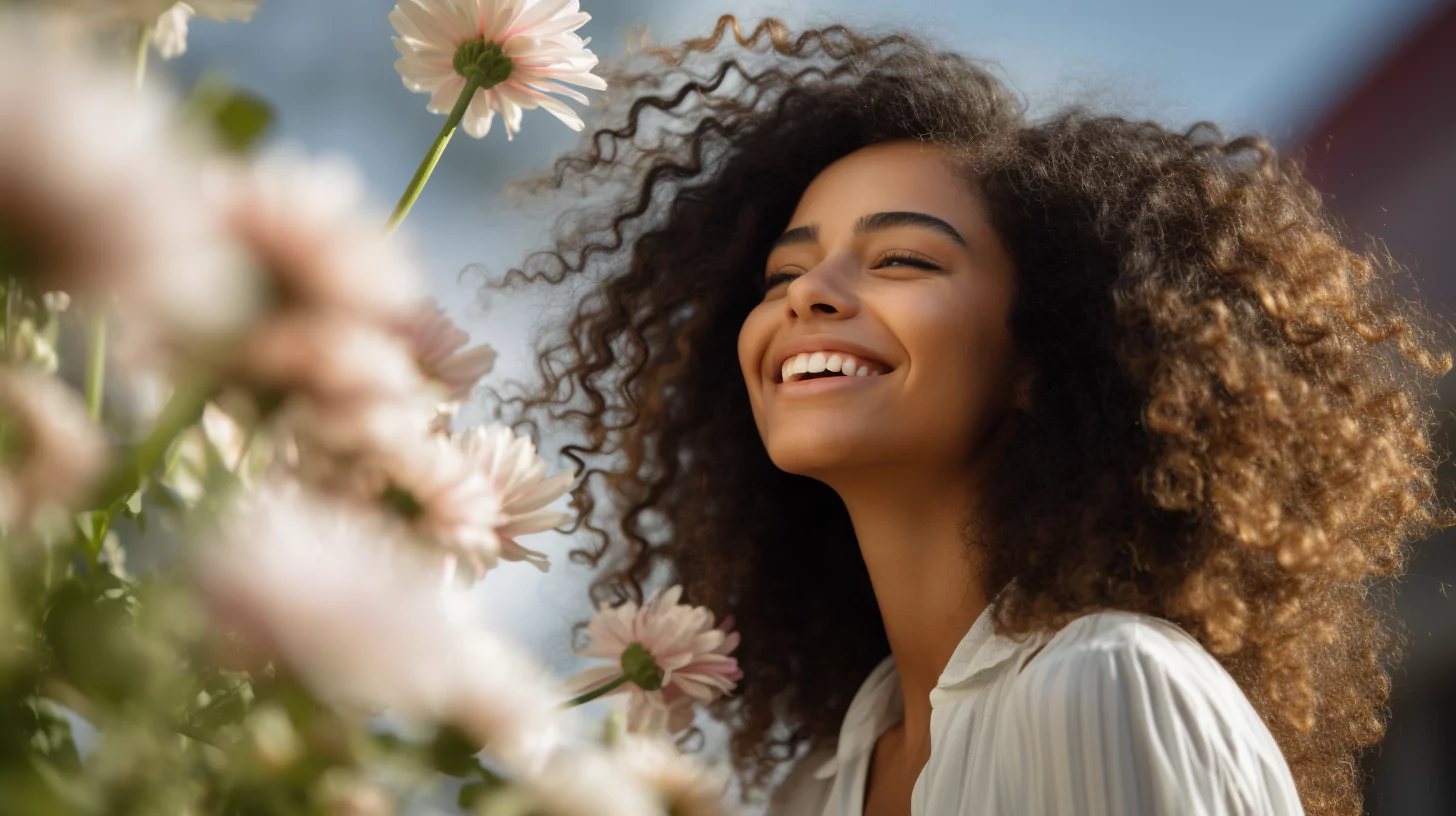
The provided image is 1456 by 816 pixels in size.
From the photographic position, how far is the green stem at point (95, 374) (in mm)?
342

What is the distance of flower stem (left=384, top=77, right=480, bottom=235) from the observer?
0.39m

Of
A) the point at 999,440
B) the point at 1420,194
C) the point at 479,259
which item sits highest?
the point at 1420,194

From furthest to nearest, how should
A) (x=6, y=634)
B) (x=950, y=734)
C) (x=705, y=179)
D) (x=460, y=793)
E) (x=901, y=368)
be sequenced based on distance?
(x=705, y=179) → (x=901, y=368) → (x=950, y=734) → (x=460, y=793) → (x=6, y=634)

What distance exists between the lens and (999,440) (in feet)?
3.60

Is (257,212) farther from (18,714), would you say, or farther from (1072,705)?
(1072,705)

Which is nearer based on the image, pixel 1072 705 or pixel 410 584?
pixel 410 584

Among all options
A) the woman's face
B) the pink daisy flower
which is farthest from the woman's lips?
the pink daisy flower

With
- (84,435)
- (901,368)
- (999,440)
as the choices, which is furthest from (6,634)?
(999,440)

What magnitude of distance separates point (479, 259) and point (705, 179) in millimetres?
282

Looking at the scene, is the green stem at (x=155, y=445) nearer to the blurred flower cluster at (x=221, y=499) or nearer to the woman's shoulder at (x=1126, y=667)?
the blurred flower cluster at (x=221, y=499)

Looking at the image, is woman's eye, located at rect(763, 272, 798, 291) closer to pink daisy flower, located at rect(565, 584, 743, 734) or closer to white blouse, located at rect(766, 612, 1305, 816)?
white blouse, located at rect(766, 612, 1305, 816)

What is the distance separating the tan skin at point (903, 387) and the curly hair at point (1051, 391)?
34 mm

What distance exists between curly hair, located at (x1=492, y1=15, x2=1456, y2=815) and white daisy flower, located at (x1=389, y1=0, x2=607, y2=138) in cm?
57

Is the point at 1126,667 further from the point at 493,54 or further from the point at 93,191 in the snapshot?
the point at 93,191
